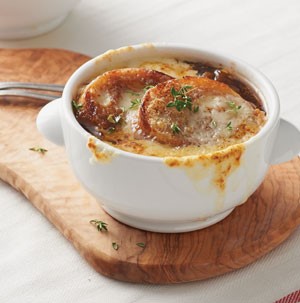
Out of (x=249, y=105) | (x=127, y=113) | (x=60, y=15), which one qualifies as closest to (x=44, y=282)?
(x=127, y=113)

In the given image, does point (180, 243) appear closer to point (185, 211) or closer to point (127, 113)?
point (185, 211)

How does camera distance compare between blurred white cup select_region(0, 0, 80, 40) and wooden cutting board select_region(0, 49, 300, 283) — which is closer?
wooden cutting board select_region(0, 49, 300, 283)

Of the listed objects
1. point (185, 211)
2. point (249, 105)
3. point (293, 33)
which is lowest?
point (293, 33)

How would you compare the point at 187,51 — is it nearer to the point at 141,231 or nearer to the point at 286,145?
the point at 286,145

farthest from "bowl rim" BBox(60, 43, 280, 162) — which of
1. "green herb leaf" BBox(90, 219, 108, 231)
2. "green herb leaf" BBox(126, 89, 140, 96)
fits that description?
"green herb leaf" BBox(90, 219, 108, 231)

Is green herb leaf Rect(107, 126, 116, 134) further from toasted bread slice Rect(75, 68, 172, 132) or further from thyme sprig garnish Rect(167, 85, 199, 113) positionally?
thyme sprig garnish Rect(167, 85, 199, 113)

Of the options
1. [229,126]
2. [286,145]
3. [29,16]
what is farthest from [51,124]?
[29,16]

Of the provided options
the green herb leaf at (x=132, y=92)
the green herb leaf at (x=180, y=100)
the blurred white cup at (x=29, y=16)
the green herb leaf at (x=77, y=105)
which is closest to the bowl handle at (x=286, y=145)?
the green herb leaf at (x=180, y=100)
